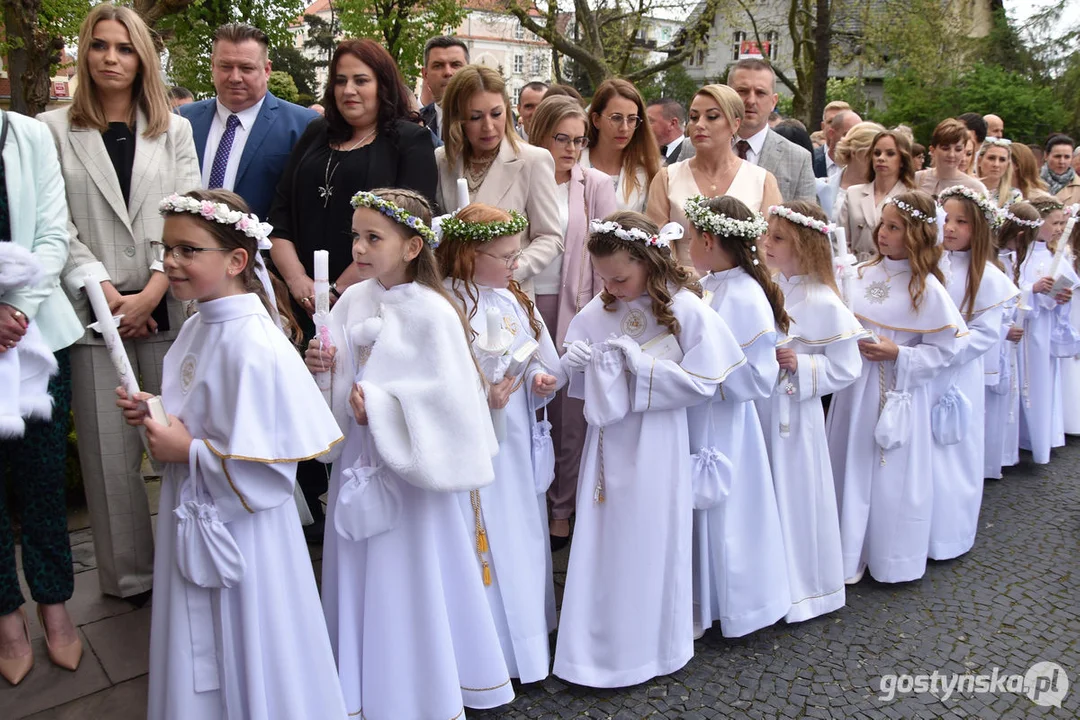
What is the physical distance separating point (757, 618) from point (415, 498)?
5.80ft

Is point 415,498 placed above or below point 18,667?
above

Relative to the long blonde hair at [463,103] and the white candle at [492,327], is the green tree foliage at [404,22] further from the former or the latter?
the white candle at [492,327]

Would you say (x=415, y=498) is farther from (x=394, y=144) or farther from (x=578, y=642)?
(x=394, y=144)

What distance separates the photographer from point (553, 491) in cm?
470

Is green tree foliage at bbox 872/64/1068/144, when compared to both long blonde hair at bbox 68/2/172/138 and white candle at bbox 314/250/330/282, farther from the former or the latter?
white candle at bbox 314/250/330/282

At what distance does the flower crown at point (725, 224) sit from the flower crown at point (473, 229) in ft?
2.96

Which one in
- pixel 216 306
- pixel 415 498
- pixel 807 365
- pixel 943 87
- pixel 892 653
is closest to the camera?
pixel 216 306

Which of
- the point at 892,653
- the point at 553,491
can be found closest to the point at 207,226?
the point at 553,491

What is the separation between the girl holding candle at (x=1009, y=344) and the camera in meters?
5.85

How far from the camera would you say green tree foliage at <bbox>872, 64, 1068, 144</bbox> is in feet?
68.9

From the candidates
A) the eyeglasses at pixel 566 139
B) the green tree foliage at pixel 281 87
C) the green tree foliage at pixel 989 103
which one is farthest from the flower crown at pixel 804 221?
the green tree foliage at pixel 989 103

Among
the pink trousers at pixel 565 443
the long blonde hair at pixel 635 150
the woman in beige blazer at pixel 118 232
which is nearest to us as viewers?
the woman in beige blazer at pixel 118 232

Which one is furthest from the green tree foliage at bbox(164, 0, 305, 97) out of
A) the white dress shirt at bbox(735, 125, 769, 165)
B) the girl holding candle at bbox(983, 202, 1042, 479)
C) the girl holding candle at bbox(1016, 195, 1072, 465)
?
the girl holding candle at bbox(1016, 195, 1072, 465)

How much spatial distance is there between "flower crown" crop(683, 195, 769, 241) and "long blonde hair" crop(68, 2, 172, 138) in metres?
2.44
